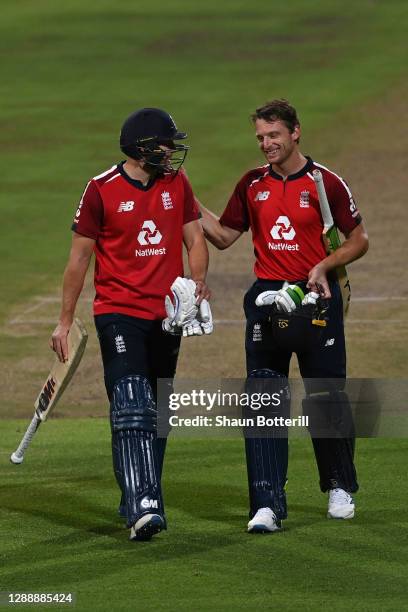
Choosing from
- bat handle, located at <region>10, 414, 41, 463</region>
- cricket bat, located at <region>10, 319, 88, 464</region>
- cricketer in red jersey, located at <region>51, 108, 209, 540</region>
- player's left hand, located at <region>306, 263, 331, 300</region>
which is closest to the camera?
cricketer in red jersey, located at <region>51, 108, 209, 540</region>

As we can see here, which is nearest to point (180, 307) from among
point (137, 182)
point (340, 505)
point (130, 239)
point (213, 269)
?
point (130, 239)

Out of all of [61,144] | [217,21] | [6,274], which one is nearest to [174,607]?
[6,274]

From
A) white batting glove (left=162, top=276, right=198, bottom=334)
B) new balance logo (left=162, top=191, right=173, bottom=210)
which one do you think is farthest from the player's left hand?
new balance logo (left=162, top=191, right=173, bottom=210)

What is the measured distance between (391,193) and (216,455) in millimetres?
12358

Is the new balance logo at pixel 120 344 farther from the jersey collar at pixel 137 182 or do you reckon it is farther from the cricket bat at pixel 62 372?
the jersey collar at pixel 137 182

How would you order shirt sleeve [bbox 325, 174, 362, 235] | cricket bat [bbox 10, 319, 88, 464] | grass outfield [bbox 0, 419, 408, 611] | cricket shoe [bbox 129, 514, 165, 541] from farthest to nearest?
shirt sleeve [bbox 325, 174, 362, 235], cricket bat [bbox 10, 319, 88, 464], cricket shoe [bbox 129, 514, 165, 541], grass outfield [bbox 0, 419, 408, 611]

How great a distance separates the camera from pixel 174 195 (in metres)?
8.75

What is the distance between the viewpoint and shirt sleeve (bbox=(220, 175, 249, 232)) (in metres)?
9.35

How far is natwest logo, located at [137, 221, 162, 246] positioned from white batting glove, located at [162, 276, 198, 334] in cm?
27

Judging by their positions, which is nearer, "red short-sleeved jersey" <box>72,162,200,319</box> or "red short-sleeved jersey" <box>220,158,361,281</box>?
"red short-sleeved jersey" <box>72,162,200,319</box>

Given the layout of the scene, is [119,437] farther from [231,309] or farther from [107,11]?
[107,11]

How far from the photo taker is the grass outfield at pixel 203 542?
728 centimetres

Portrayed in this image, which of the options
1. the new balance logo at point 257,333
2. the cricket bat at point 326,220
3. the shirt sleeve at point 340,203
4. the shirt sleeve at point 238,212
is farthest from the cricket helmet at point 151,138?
the new balance logo at point 257,333

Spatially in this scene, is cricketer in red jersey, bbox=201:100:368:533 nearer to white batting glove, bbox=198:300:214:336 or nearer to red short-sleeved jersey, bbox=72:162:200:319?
white batting glove, bbox=198:300:214:336
